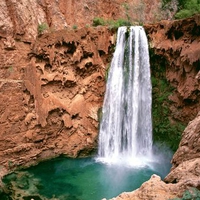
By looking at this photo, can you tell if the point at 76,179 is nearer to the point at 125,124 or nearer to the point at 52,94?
the point at 125,124

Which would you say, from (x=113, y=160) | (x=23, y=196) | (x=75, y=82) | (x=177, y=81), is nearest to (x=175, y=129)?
(x=177, y=81)

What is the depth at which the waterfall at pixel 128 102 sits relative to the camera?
43.3ft

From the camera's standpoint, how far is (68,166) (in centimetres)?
1212

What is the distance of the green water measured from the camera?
972cm

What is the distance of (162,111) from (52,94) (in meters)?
5.45

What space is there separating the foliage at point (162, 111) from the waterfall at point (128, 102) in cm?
30

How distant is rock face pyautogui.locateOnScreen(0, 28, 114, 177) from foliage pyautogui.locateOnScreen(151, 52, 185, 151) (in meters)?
2.67

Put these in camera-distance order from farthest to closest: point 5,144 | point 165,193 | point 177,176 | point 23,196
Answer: point 5,144, point 23,196, point 177,176, point 165,193

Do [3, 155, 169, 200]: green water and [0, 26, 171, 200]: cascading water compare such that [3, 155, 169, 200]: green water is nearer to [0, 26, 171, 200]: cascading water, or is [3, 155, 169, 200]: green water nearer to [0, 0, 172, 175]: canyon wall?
[0, 26, 171, 200]: cascading water

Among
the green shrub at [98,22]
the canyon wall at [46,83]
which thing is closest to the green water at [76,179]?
the canyon wall at [46,83]

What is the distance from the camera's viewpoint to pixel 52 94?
12.3 meters

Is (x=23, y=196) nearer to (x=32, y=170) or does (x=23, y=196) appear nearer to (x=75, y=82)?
(x=32, y=170)

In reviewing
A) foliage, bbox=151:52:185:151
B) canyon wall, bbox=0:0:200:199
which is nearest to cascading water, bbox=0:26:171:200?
foliage, bbox=151:52:185:151

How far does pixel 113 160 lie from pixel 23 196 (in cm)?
477
